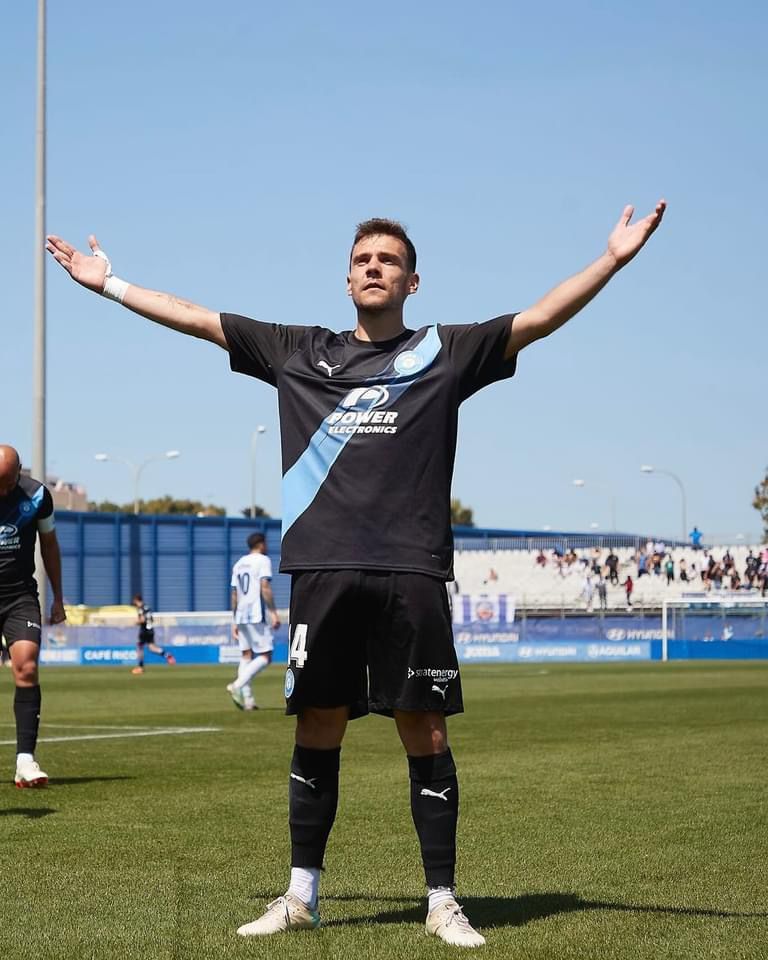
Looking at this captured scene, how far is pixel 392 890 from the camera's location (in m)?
5.98

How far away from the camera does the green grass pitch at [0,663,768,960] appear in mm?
5031

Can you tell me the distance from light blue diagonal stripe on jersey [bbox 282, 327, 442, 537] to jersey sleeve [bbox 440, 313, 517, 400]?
0.22 ft

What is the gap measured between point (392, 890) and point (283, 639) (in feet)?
149

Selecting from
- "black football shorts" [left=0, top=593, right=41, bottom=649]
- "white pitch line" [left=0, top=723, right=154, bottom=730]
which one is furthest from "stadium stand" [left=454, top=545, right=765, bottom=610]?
"black football shorts" [left=0, top=593, right=41, bottom=649]

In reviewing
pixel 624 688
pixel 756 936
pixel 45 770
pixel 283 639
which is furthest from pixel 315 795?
pixel 283 639

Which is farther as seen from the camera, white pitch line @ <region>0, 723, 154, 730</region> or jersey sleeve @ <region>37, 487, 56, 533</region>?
white pitch line @ <region>0, 723, 154, 730</region>

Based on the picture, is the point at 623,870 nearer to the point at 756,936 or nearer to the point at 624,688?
the point at 756,936

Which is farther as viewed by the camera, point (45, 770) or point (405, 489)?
point (45, 770)

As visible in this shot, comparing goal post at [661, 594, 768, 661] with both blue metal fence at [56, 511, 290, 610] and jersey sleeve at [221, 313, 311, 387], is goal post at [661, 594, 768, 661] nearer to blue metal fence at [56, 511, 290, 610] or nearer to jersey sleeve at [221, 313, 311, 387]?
blue metal fence at [56, 511, 290, 610]

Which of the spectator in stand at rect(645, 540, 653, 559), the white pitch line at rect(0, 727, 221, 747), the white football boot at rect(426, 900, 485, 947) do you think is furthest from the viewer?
the spectator in stand at rect(645, 540, 653, 559)

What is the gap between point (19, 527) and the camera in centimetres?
998

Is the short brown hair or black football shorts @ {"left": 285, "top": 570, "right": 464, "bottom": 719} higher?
the short brown hair

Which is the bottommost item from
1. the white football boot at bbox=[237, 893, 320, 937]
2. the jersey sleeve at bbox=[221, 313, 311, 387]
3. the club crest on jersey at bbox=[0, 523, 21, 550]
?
the white football boot at bbox=[237, 893, 320, 937]

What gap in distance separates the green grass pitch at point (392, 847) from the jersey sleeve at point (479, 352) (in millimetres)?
1806
